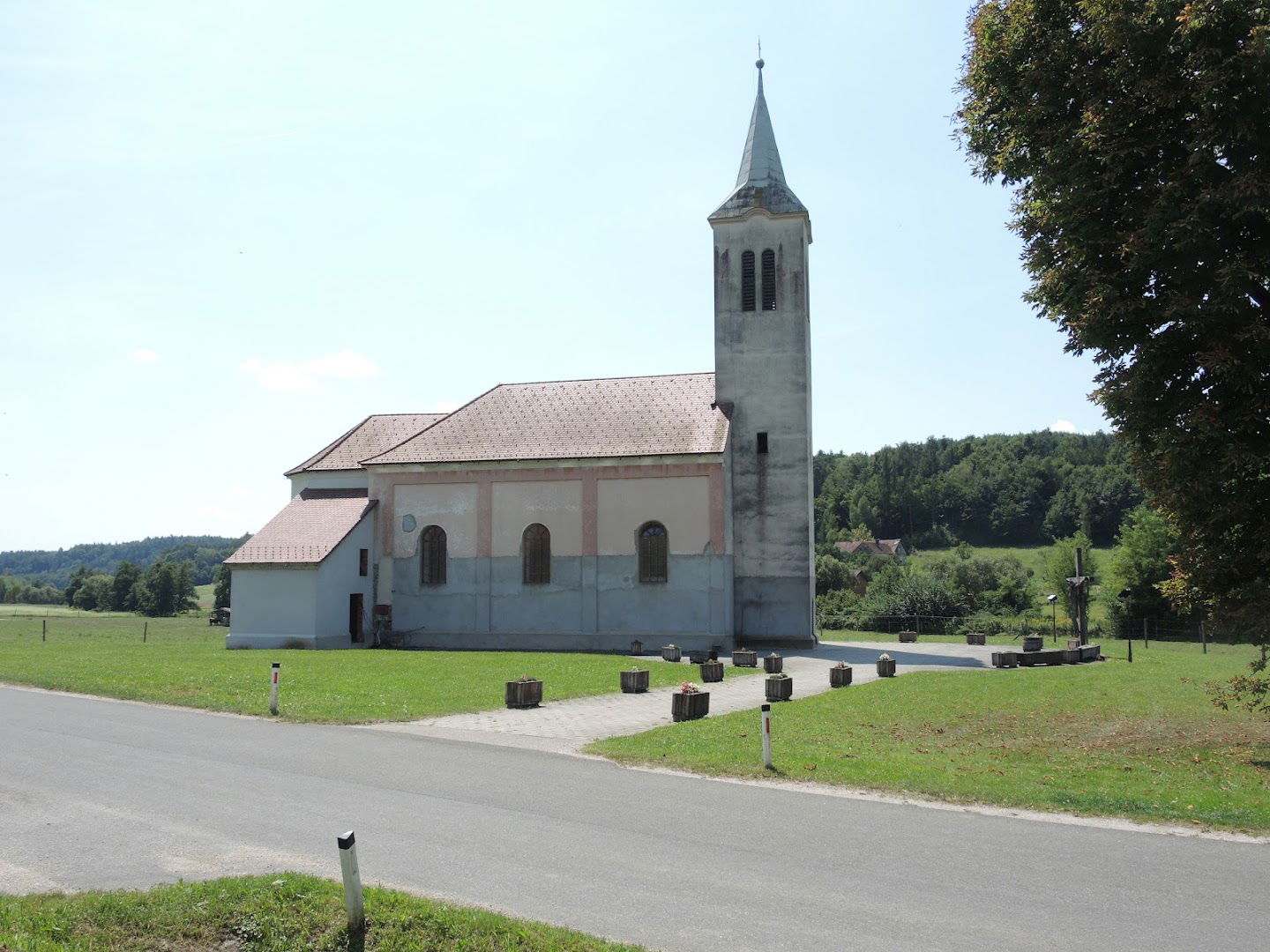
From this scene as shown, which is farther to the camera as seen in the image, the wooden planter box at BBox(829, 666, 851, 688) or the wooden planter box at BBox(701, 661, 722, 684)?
the wooden planter box at BBox(701, 661, 722, 684)

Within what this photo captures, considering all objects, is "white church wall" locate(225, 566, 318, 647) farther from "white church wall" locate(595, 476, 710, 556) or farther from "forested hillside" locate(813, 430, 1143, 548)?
"forested hillside" locate(813, 430, 1143, 548)

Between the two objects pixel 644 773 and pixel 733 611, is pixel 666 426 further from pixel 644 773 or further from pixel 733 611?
pixel 644 773

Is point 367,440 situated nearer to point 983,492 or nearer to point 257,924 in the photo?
point 257,924

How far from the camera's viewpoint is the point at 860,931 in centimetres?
657

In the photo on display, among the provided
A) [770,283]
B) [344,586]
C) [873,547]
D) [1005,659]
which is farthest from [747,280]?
[873,547]

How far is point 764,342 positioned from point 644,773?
30167 mm

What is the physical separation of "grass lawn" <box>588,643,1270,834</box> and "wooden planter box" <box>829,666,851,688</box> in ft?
4.56

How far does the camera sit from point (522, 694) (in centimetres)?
1930

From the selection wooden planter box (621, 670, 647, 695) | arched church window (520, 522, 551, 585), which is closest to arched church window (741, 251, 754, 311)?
arched church window (520, 522, 551, 585)

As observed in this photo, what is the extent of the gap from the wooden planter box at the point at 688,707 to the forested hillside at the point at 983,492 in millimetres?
92689

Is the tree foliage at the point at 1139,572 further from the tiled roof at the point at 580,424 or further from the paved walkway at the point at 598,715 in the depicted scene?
the paved walkway at the point at 598,715

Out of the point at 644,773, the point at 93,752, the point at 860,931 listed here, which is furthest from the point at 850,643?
the point at 860,931

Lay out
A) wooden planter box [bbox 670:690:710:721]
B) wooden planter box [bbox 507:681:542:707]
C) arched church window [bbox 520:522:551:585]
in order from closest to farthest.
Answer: wooden planter box [bbox 670:690:710:721] < wooden planter box [bbox 507:681:542:707] < arched church window [bbox 520:522:551:585]

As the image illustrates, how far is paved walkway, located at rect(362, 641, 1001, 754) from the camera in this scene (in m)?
15.4
